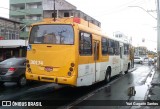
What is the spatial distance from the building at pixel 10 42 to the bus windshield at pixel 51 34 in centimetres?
2377

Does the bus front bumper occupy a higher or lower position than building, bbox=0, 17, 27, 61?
lower

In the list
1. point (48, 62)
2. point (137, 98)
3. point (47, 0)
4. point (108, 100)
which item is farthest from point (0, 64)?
point (47, 0)

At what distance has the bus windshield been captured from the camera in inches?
430

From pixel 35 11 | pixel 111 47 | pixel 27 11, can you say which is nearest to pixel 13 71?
pixel 111 47

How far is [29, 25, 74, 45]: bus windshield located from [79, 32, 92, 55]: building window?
1.84 ft

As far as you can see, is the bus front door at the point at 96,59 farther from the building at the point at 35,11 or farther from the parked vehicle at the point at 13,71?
the building at the point at 35,11

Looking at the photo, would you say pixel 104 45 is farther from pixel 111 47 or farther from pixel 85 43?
pixel 85 43

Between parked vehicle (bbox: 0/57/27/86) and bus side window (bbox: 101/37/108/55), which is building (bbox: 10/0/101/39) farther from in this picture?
parked vehicle (bbox: 0/57/27/86)

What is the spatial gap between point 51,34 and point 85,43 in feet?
5.00

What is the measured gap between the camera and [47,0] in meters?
65.8

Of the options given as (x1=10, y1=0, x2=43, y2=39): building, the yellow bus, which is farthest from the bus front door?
(x1=10, y1=0, x2=43, y2=39): building

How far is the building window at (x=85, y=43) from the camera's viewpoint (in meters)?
11.2

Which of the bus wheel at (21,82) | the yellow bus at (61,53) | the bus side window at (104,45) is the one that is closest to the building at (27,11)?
the bus side window at (104,45)

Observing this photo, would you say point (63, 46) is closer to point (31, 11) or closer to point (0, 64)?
point (0, 64)
